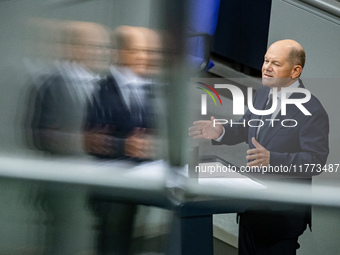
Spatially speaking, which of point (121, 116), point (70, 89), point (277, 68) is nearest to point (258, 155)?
point (277, 68)

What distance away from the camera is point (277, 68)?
81 cm

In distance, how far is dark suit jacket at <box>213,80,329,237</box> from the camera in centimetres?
79

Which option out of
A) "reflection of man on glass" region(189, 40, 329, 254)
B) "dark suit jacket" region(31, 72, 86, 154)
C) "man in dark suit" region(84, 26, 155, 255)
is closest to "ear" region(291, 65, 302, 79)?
"reflection of man on glass" region(189, 40, 329, 254)

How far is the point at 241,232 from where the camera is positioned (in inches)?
31.9

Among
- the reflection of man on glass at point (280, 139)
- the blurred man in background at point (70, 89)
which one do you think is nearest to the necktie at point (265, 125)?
→ the reflection of man on glass at point (280, 139)

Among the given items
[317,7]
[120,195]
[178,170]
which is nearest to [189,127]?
[178,170]

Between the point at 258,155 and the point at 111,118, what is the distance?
30 centimetres

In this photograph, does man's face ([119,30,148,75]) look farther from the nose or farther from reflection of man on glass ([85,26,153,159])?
the nose

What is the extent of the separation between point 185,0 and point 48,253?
21.6 inches

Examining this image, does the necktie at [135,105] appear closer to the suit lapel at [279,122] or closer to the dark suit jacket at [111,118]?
the dark suit jacket at [111,118]

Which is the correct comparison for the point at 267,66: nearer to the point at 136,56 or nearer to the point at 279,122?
the point at 279,122

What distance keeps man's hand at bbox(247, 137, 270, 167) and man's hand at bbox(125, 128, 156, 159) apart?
0.19m

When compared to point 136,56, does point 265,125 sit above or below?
below

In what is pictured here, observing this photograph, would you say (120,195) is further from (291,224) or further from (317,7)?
(317,7)
